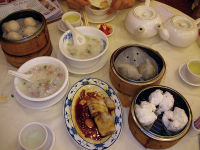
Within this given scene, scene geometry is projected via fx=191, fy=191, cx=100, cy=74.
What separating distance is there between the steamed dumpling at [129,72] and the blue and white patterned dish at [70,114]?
0.49 feet

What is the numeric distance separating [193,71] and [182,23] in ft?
1.53

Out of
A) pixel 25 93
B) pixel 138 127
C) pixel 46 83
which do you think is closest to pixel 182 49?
pixel 138 127

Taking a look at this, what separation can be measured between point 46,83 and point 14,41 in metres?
0.37

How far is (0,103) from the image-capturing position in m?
1.40

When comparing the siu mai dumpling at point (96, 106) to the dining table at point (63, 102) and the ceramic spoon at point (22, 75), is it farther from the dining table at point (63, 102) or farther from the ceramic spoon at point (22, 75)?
the ceramic spoon at point (22, 75)

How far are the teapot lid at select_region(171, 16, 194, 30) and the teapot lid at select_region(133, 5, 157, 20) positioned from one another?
184 mm

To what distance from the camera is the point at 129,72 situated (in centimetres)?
140

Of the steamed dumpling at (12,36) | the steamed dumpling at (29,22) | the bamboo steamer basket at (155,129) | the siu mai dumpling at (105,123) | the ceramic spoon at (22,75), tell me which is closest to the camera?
the bamboo steamer basket at (155,129)

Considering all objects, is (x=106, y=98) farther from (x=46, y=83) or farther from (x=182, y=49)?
(x=182, y=49)

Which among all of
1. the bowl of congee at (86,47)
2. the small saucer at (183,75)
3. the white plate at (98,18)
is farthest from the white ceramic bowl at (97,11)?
the small saucer at (183,75)

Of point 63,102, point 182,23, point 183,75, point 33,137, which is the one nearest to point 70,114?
point 63,102

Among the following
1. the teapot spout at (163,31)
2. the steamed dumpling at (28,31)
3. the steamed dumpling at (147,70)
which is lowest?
the steamed dumpling at (147,70)

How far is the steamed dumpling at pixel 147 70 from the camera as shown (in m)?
1.40

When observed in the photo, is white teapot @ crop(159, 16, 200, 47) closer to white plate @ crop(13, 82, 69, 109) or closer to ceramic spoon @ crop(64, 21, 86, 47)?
ceramic spoon @ crop(64, 21, 86, 47)
